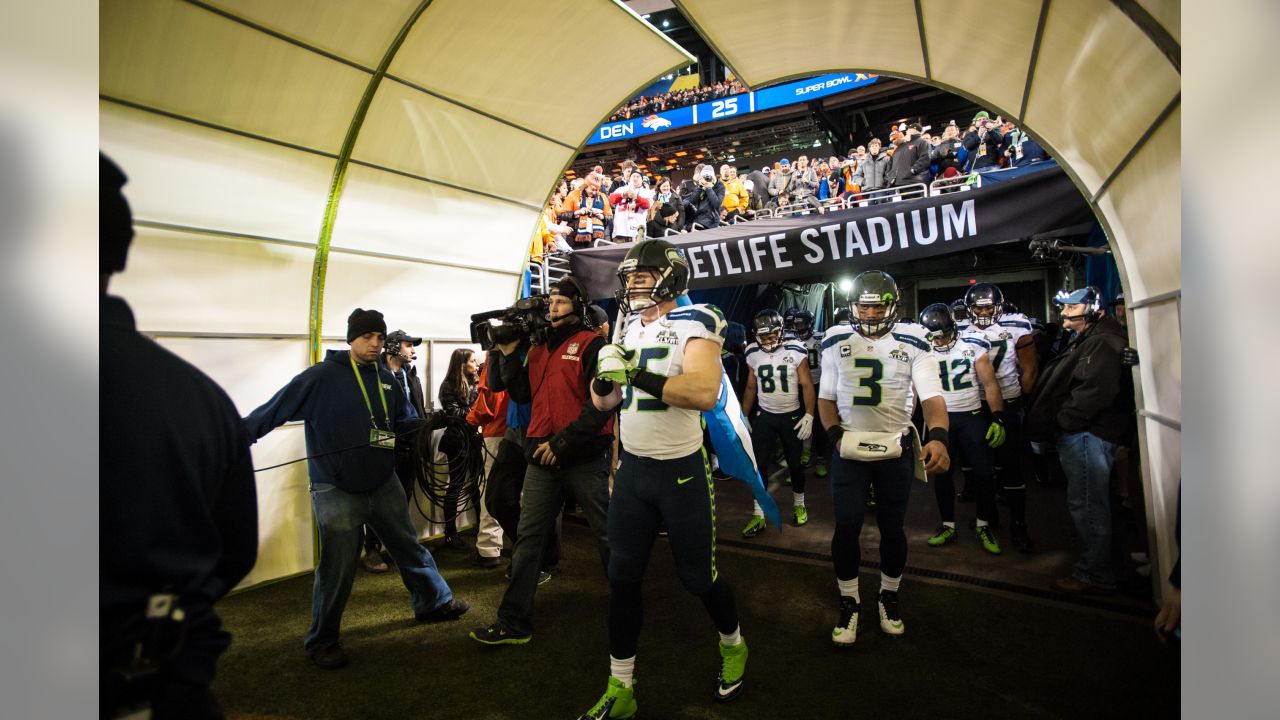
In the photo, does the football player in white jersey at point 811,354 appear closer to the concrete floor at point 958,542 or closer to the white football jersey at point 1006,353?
the concrete floor at point 958,542

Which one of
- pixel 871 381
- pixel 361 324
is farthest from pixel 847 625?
pixel 361 324

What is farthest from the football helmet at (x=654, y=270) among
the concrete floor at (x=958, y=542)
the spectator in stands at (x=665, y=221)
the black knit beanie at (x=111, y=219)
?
the spectator in stands at (x=665, y=221)

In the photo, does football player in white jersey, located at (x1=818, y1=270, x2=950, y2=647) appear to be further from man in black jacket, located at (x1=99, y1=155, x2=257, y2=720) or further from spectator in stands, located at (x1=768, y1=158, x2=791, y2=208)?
spectator in stands, located at (x1=768, y1=158, x2=791, y2=208)

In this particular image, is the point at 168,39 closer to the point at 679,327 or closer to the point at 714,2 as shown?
the point at 679,327

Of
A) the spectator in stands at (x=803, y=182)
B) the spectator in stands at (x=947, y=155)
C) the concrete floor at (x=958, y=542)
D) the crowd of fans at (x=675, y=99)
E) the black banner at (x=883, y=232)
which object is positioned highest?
the crowd of fans at (x=675, y=99)

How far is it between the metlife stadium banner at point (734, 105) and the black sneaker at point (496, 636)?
1678 centimetres

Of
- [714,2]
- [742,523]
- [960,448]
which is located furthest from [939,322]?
[714,2]

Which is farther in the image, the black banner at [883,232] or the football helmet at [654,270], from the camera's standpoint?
the black banner at [883,232]

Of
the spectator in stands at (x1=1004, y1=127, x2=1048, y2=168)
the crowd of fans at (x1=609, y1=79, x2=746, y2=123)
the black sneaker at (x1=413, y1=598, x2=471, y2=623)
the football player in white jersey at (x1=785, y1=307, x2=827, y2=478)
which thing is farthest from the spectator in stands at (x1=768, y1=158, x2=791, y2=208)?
the black sneaker at (x1=413, y1=598, x2=471, y2=623)

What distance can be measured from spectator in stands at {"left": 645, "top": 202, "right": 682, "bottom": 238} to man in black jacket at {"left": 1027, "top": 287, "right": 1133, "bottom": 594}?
717 centimetres

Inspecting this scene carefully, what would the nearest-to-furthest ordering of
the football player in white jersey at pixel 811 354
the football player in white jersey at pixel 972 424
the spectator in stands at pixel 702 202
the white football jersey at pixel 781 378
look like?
the football player in white jersey at pixel 972 424, the white football jersey at pixel 781 378, the football player in white jersey at pixel 811 354, the spectator in stands at pixel 702 202

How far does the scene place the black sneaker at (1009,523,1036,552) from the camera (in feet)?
15.2

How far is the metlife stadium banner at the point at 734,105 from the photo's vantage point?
17156mm

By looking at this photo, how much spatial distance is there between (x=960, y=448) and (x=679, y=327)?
409cm
